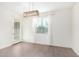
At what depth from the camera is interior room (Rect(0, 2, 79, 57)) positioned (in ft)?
7.40

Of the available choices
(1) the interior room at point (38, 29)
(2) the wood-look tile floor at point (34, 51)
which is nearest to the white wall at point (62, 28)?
(1) the interior room at point (38, 29)

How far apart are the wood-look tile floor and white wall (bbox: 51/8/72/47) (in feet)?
0.49

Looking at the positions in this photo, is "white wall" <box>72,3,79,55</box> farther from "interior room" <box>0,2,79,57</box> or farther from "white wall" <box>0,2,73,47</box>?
"white wall" <box>0,2,73,47</box>

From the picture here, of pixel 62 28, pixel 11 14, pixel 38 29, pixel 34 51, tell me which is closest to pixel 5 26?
pixel 11 14

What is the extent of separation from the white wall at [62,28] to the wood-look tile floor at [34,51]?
0.15m

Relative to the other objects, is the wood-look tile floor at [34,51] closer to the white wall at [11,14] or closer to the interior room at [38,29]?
the interior room at [38,29]

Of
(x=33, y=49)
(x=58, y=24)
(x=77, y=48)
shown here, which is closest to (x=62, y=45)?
(x=77, y=48)

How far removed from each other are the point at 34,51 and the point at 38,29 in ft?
1.74

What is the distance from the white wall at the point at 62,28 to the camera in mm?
2295

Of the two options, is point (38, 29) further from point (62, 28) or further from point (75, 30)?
point (75, 30)

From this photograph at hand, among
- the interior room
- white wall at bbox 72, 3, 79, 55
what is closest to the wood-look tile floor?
the interior room

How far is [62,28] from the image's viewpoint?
2.35m

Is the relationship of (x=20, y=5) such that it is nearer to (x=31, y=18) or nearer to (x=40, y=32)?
(x=31, y=18)

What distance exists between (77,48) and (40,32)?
3.10 feet
